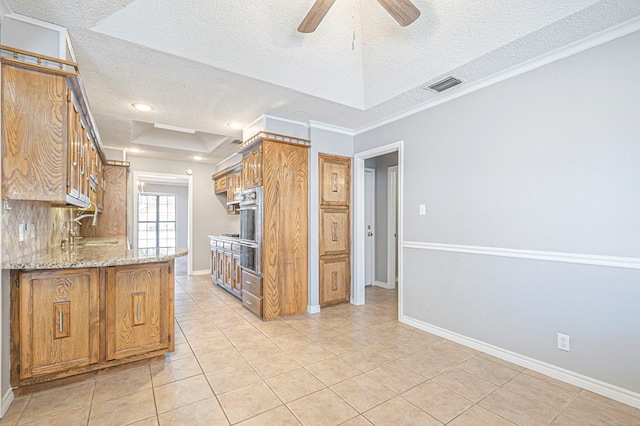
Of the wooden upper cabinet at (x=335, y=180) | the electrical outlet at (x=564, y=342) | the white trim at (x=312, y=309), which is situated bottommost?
the white trim at (x=312, y=309)

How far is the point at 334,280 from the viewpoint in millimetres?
4203

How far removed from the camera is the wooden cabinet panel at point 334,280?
161 inches

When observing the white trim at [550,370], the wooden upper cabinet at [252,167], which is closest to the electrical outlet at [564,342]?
the white trim at [550,370]

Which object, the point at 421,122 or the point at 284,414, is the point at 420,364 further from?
the point at 421,122

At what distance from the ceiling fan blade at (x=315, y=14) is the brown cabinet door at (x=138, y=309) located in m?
2.23

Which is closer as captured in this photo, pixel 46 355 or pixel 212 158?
pixel 46 355

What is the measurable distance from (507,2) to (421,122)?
1.37m

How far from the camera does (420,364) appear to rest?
251cm

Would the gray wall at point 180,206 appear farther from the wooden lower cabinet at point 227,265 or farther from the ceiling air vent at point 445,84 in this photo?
the ceiling air vent at point 445,84

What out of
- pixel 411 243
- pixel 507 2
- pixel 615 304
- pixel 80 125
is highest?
pixel 507 2

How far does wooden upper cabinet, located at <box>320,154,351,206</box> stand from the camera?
4.09 meters

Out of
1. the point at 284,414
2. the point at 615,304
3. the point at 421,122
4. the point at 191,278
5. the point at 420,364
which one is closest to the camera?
the point at 284,414

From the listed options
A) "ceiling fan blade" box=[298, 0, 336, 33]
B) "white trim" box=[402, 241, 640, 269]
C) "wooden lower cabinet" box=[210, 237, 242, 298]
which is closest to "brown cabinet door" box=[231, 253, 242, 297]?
"wooden lower cabinet" box=[210, 237, 242, 298]

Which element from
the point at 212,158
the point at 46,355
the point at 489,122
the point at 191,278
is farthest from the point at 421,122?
the point at 191,278
